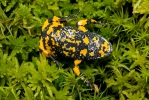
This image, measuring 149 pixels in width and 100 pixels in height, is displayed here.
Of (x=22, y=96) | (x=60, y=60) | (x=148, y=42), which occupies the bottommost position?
(x=22, y=96)

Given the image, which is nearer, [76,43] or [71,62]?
[76,43]

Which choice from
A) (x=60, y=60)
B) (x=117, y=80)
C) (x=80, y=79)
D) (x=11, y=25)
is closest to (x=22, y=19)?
(x=11, y=25)

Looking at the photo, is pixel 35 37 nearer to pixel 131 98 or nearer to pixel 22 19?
pixel 22 19

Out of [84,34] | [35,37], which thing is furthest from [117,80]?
[35,37]

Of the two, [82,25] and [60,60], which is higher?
[82,25]

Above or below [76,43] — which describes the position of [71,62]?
below

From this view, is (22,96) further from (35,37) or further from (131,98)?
(131,98)
